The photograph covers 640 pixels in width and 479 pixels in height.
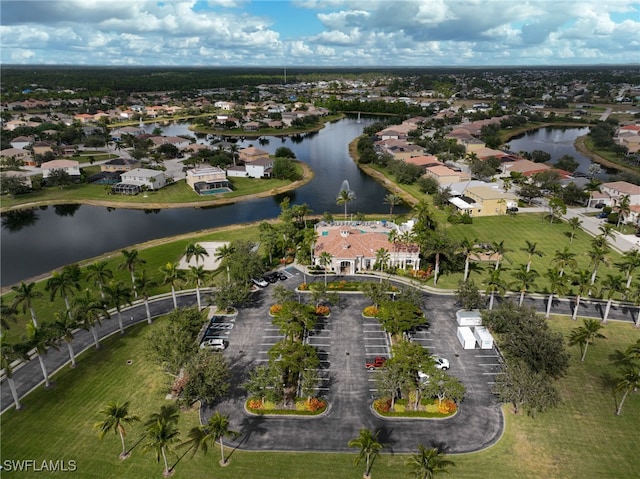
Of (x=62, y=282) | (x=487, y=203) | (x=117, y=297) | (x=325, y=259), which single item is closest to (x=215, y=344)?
(x=117, y=297)

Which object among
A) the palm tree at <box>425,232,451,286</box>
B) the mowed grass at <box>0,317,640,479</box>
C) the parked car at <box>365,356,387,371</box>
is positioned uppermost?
the palm tree at <box>425,232,451,286</box>

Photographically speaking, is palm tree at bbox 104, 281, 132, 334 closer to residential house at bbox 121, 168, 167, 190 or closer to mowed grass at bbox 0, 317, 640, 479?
mowed grass at bbox 0, 317, 640, 479

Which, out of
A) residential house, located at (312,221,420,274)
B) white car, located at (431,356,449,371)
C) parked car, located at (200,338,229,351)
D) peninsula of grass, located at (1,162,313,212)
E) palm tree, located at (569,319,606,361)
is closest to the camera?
palm tree, located at (569,319,606,361)

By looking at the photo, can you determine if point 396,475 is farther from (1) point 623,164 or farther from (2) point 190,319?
(1) point 623,164

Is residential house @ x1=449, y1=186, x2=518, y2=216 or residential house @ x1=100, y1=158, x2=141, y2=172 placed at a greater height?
residential house @ x1=100, y1=158, x2=141, y2=172

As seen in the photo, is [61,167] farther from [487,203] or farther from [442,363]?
[442,363]

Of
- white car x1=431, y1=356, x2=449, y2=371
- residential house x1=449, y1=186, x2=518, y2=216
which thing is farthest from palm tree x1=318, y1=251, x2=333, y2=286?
residential house x1=449, y1=186, x2=518, y2=216

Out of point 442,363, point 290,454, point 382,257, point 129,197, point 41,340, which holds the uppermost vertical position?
point 41,340
